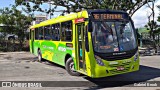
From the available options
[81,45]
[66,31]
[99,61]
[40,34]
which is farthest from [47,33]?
[99,61]

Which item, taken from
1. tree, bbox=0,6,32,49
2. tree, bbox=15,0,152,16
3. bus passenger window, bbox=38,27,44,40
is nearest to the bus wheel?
bus passenger window, bbox=38,27,44,40

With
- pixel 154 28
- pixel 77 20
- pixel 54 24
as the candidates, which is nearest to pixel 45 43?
pixel 54 24

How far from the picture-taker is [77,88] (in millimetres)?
9406

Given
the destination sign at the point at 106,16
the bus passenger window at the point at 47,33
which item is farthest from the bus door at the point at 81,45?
the bus passenger window at the point at 47,33

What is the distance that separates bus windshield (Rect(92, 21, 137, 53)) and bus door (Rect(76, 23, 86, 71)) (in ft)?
2.45

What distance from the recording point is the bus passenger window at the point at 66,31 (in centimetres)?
1176

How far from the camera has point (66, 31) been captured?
12.3 m

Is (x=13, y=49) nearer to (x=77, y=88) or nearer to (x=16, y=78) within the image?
(x=16, y=78)

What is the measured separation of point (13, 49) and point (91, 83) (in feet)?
65.3

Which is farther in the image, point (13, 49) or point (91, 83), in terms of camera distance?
point (13, 49)

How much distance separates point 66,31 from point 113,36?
2.88 meters

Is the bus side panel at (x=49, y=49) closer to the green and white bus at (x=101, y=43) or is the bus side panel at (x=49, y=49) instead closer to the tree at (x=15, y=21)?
the green and white bus at (x=101, y=43)

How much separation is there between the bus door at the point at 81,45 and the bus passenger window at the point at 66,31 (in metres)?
0.78

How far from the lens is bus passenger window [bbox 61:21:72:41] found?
1176 cm
